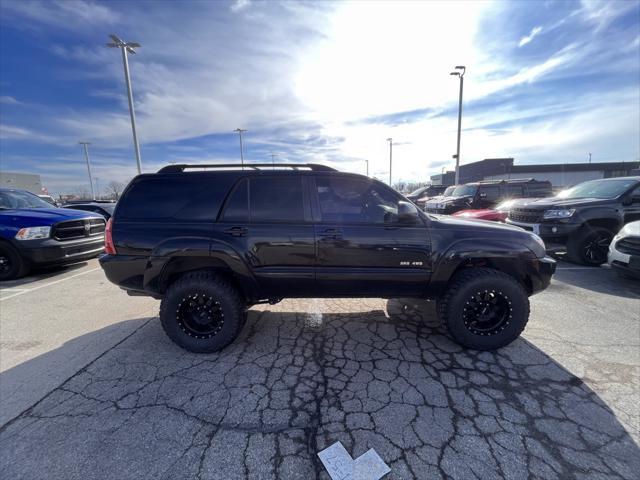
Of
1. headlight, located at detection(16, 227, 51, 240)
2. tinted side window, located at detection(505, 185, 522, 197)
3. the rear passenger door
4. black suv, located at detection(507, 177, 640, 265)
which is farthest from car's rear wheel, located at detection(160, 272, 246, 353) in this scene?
tinted side window, located at detection(505, 185, 522, 197)

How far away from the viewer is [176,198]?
9.76 ft

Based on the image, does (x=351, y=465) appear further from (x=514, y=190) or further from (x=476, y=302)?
(x=514, y=190)

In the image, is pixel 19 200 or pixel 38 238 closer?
pixel 38 238

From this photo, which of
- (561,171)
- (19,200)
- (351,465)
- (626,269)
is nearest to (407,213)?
(351,465)

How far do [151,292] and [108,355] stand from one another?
2.51 feet

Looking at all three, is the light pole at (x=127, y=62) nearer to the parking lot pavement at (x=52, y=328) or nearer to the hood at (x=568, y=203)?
the parking lot pavement at (x=52, y=328)

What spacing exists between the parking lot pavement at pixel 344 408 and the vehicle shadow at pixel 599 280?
139 centimetres

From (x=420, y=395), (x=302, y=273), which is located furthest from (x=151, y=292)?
(x=420, y=395)

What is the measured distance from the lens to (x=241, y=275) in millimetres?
2951

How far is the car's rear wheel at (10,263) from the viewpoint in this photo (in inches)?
212

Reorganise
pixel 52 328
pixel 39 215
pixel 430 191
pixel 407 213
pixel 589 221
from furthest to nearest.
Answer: pixel 430 191 < pixel 589 221 < pixel 39 215 < pixel 52 328 < pixel 407 213

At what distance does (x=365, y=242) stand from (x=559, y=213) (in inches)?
217

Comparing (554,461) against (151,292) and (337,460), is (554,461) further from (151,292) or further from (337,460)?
(151,292)

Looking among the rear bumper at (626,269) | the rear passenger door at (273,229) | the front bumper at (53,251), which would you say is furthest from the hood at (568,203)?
the front bumper at (53,251)
